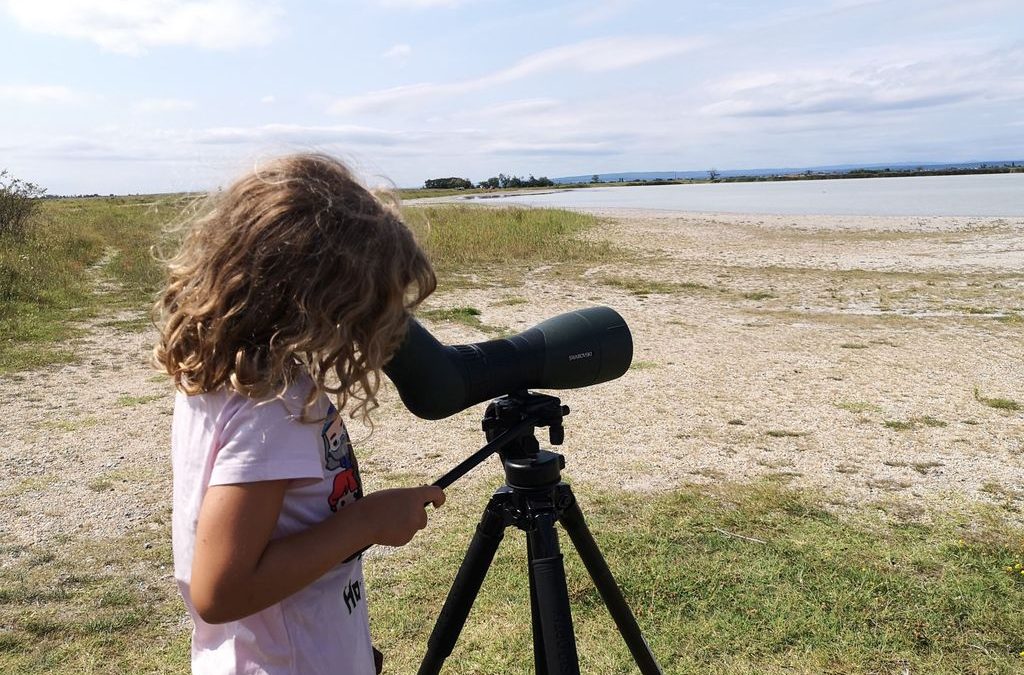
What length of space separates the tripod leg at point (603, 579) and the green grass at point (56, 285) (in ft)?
3.03

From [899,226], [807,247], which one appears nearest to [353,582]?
[807,247]

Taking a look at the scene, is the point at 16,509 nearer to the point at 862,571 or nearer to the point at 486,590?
the point at 486,590

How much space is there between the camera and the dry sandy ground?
12.8 feet

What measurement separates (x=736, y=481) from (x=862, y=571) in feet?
3.31

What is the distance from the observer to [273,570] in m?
0.97

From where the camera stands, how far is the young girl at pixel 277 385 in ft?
3.11

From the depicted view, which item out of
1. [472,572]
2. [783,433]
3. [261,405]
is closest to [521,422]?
[472,572]

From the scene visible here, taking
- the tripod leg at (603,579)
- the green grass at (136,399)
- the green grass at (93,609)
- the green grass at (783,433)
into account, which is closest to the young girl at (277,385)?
the tripod leg at (603,579)

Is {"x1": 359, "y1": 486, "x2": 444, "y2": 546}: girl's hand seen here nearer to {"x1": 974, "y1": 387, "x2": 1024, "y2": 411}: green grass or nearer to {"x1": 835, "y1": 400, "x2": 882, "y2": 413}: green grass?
{"x1": 835, "y1": 400, "x2": 882, "y2": 413}: green grass

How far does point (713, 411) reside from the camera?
514 cm

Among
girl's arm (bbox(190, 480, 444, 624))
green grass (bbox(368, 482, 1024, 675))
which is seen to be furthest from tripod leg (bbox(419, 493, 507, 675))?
green grass (bbox(368, 482, 1024, 675))

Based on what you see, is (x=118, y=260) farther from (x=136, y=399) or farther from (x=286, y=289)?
(x=286, y=289)

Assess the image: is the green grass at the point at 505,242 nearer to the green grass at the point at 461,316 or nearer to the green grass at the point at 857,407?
the green grass at the point at 461,316

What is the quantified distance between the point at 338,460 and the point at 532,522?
422mm
